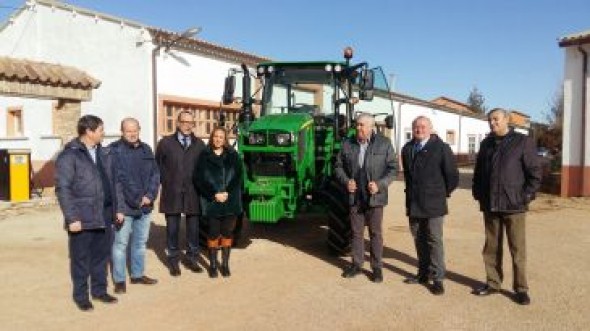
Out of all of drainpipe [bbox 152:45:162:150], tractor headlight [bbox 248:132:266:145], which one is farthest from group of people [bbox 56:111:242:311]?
drainpipe [bbox 152:45:162:150]

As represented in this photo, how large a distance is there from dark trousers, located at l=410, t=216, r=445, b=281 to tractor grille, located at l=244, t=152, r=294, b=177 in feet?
6.45

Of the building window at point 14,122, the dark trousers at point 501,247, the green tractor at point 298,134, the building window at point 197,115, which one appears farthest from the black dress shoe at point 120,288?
the building window at point 14,122

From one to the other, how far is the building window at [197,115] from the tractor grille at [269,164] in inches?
329

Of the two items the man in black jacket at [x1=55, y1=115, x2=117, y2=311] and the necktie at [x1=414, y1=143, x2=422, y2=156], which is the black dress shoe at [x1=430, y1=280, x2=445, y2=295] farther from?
the man in black jacket at [x1=55, y1=115, x2=117, y2=311]

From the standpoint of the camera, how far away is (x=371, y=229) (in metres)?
6.05

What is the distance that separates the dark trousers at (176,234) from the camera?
246 inches

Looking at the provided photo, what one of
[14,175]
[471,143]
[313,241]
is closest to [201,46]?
[14,175]

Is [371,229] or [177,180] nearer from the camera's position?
[371,229]

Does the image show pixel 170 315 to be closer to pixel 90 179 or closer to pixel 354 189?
pixel 90 179

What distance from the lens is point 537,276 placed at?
6281mm

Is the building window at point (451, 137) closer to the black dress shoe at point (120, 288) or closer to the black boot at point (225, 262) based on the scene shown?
the black boot at point (225, 262)

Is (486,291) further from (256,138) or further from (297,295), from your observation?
(256,138)

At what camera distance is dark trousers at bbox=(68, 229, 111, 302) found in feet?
16.1

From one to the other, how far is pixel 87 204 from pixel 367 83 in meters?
4.05
